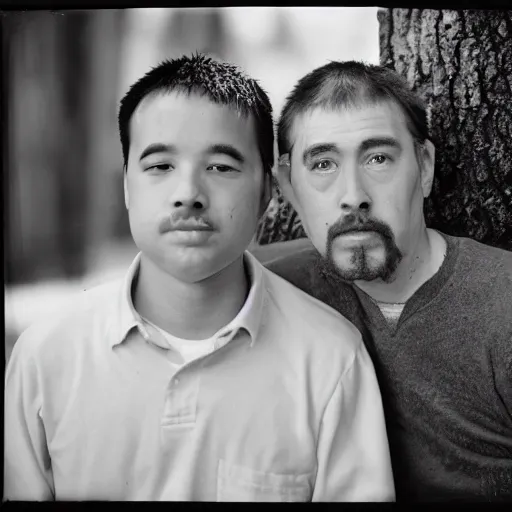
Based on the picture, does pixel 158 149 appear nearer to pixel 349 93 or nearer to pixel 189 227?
pixel 189 227

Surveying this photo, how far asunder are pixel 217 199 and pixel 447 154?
715mm

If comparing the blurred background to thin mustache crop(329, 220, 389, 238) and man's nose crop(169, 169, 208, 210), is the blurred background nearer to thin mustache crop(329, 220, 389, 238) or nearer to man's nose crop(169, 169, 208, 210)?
man's nose crop(169, 169, 208, 210)

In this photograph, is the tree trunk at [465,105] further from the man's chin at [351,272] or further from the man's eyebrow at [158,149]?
the man's eyebrow at [158,149]

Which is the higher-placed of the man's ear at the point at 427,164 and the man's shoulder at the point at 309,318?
the man's ear at the point at 427,164

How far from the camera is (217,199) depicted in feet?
5.61

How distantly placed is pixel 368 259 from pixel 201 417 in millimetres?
658

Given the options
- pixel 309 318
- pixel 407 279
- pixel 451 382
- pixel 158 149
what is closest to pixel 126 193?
pixel 158 149

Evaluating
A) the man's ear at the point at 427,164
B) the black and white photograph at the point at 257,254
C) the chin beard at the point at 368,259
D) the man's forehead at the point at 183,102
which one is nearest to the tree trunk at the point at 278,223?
the black and white photograph at the point at 257,254

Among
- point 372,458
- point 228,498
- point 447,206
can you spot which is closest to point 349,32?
point 447,206

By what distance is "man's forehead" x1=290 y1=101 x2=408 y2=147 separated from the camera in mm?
1735

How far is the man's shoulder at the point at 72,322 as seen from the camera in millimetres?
1764

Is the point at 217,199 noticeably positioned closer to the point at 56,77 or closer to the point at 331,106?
the point at 331,106

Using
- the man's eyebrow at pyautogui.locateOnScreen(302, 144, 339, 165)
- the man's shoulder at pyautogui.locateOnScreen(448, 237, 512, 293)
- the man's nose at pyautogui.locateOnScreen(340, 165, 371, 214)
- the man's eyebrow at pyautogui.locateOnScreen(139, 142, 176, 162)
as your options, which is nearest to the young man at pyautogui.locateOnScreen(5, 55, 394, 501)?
the man's eyebrow at pyautogui.locateOnScreen(139, 142, 176, 162)

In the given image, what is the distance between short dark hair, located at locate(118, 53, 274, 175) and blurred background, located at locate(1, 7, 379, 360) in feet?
0.10
